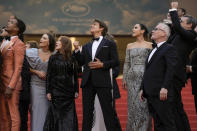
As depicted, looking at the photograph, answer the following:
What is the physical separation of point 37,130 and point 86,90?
3.16 feet

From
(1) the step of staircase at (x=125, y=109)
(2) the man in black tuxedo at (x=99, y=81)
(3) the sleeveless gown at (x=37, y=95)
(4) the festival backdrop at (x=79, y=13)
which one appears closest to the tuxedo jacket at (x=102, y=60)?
(2) the man in black tuxedo at (x=99, y=81)

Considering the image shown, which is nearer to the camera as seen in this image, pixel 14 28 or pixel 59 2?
pixel 14 28

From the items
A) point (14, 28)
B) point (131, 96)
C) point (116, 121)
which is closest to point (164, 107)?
point (116, 121)

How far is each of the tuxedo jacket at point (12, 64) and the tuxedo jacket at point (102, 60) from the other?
85 centimetres

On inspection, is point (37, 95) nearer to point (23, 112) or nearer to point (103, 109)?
point (23, 112)

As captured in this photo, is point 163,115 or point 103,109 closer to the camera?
point 163,115

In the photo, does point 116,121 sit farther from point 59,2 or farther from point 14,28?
point 59,2

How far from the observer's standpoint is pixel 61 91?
487 cm

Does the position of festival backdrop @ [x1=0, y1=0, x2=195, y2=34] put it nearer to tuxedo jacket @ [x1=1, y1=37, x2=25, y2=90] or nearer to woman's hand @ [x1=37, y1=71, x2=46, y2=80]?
woman's hand @ [x1=37, y1=71, x2=46, y2=80]

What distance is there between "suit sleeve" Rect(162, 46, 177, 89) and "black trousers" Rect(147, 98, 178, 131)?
0.22 metres

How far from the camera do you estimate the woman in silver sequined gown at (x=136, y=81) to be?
5.21 metres

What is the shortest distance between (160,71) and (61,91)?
5.10 feet

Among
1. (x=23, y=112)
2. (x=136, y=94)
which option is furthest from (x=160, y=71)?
(x=23, y=112)

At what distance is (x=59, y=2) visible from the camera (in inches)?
673
